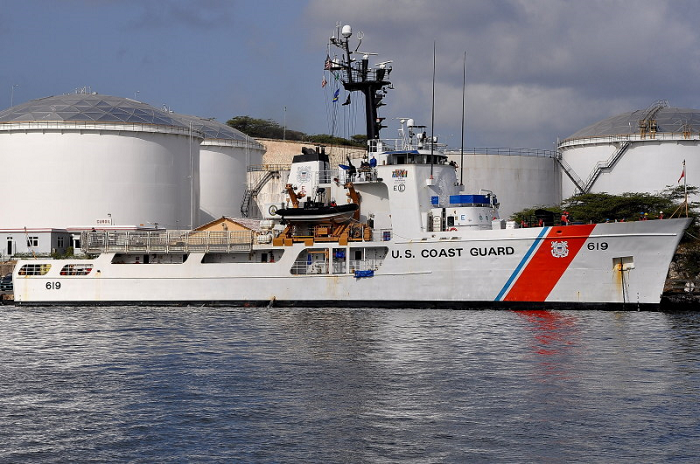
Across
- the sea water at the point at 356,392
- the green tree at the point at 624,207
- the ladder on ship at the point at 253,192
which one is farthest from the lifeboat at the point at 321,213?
the ladder on ship at the point at 253,192

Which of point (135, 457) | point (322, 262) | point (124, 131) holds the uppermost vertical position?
point (124, 131)

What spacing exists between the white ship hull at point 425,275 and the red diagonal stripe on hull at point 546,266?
4 centimetres

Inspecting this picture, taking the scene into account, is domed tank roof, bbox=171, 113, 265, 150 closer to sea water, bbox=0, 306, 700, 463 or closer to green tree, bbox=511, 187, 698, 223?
green tree, bbox=511, 187, 698, 223

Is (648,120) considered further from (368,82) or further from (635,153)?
(368,82)

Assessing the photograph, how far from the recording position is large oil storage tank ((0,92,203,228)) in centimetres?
6831

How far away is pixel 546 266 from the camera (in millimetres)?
39906

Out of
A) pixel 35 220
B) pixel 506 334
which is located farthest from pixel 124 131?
pixel 506 334

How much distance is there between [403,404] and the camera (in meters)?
21.0

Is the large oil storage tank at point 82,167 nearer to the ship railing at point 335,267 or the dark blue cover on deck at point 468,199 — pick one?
the ship railing at point 335,267

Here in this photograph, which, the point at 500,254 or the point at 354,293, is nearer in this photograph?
the point at 500,254

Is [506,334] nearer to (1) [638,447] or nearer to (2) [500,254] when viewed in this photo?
(2) [500,254]

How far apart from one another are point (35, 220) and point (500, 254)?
4098cm

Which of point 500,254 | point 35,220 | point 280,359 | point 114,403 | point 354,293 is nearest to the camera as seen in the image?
point 114,403

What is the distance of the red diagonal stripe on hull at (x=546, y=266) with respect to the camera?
1551 inches
